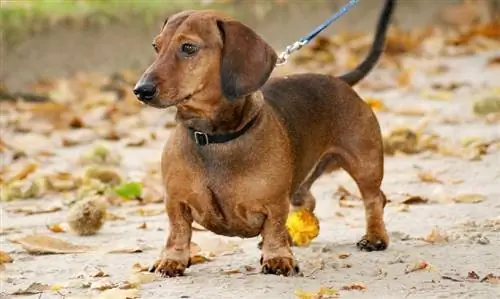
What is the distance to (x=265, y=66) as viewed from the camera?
3.95m

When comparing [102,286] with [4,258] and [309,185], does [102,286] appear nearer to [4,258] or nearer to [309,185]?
[4,258]

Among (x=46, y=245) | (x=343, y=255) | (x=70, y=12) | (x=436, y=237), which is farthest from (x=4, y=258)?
(x=70, y=12)

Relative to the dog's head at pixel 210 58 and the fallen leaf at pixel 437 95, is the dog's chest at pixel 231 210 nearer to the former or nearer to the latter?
the dog's head at pixel 210 58

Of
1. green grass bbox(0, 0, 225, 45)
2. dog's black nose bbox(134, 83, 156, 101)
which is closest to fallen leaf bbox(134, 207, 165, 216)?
dog's black nose bbox(134, 83, 156, 101)

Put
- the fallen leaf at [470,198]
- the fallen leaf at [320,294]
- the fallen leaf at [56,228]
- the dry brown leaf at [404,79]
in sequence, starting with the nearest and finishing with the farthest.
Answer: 1. the fallen leaf at [320,294]
2. the fallen leaf at [56,228]
3. the fallen leaf at [470,198]
4. the dry brown leaf at [404,79]

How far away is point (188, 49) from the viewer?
153 inches

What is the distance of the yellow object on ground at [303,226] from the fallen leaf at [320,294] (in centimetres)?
89

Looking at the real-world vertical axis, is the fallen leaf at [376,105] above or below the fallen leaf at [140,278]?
above

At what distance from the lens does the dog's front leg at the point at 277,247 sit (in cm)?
407

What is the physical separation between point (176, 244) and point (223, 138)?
429mm

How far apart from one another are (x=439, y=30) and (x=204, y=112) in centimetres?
883

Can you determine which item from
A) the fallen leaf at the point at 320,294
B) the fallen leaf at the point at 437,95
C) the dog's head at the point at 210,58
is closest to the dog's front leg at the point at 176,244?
the dog's head at the point at 210,58

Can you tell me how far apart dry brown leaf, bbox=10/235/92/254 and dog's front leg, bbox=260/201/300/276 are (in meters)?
0.87

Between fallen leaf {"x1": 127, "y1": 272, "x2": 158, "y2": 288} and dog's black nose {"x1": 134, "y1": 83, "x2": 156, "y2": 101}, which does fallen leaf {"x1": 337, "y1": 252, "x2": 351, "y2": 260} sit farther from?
dog's black nose {"x1": 134, "y1": 83, "x2": 156, "y2": 101}
